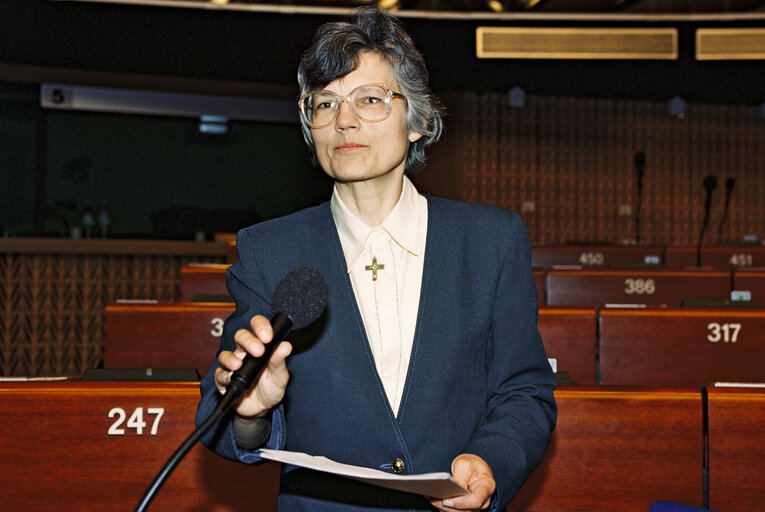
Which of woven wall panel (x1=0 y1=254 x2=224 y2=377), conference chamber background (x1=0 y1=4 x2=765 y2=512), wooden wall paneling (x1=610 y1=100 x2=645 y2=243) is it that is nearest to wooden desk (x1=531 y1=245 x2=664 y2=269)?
conference chamber background (x1=0 y1=4 x2=765 y2=512)

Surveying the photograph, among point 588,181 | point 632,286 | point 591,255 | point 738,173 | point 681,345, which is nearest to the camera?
point 681,345

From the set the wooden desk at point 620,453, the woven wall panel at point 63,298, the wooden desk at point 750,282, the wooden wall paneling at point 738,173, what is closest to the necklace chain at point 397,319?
the wooden desk at point 620,453

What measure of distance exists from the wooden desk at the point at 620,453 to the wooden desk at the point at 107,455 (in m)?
0.67

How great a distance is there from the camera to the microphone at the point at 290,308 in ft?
2.93

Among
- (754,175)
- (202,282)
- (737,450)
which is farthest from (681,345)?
(754,175)

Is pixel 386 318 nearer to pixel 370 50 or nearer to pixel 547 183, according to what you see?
pixel 370 50

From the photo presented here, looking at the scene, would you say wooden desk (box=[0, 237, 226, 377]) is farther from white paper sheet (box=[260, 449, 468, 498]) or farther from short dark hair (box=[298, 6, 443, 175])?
white paper sheet (box=[260, 449, 468, 498])

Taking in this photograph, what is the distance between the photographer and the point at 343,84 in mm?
1344

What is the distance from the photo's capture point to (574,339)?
2.65 meters

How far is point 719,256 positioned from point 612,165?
351 cm

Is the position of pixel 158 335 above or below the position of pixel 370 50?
below

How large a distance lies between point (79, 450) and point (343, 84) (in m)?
1.06

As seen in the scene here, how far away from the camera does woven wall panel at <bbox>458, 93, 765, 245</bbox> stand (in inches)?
366

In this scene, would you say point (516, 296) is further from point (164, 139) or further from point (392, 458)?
point (164, 139)
